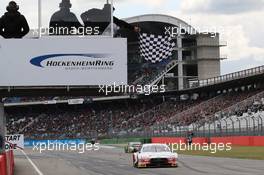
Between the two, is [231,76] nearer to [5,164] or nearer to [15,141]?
[15,141]

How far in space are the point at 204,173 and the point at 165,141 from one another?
131 feet

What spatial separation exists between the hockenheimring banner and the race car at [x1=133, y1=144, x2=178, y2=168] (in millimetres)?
9101

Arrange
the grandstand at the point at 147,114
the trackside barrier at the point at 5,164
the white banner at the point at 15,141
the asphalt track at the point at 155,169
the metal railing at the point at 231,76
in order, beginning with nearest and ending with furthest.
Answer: the trackside barrier at the point at 5,164
the asphalt track at the point at 155,169
the white banner at the point at 15,141
the grandstand at the point at 147,114
the metal railing at the point at 231,76

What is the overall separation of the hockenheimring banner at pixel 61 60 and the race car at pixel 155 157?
9101mm

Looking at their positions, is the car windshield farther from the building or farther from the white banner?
the building

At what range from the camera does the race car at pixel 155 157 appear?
2584cm

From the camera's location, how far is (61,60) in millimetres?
17219

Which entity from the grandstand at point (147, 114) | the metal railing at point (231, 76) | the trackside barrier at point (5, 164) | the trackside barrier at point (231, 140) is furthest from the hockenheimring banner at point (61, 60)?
the metal railing at point (231, 76)

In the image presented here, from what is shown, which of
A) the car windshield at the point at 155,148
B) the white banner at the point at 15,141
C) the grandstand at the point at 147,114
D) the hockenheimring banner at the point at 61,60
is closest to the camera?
the hockenheimring banner at the point at 61,60

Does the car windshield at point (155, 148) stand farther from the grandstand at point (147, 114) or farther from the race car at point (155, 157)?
the grandstand at point (147, 114)

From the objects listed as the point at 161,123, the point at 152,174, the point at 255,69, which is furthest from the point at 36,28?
the point at 161,123

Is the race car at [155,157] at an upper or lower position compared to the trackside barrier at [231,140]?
upper

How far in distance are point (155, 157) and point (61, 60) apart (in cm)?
978

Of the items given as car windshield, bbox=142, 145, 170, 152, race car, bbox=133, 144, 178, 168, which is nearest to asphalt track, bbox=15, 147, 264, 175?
race car, bbox=133, 144, 178, 168
